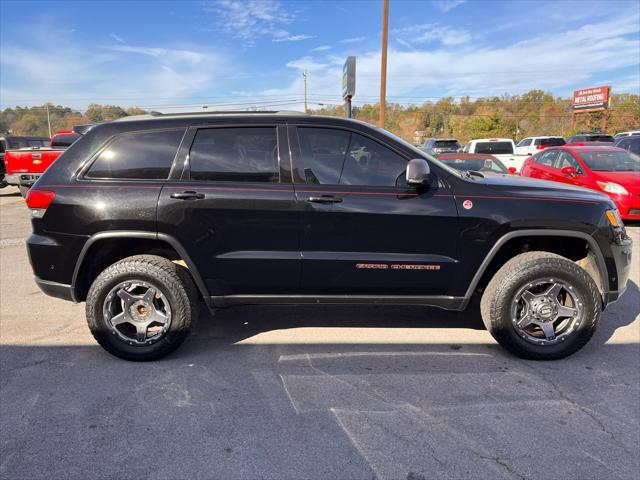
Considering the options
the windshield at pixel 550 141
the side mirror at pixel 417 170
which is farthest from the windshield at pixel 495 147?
the side mirror at pixel 417 170

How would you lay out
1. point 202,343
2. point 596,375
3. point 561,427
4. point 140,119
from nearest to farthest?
point 561,427 < point 596,375 < point 140,119 < point 202,343

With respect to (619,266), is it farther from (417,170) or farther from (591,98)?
(591,98)

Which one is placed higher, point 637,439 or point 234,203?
point 234,203

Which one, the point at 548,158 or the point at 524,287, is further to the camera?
the point at 548,158

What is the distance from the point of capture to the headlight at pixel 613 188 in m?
8.06

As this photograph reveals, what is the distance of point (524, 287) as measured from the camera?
326 cm

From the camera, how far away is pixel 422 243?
10.7ft

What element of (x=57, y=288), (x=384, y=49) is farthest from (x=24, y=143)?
(x=57, y=288)

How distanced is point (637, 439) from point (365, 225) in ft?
6.81

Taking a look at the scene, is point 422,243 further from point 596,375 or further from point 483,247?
point 596,375

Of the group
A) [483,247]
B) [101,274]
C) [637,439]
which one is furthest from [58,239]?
[637,439]

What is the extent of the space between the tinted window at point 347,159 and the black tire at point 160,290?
51.7 inches

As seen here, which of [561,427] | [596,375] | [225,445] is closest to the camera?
[225,445]

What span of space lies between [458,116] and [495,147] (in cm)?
7678
